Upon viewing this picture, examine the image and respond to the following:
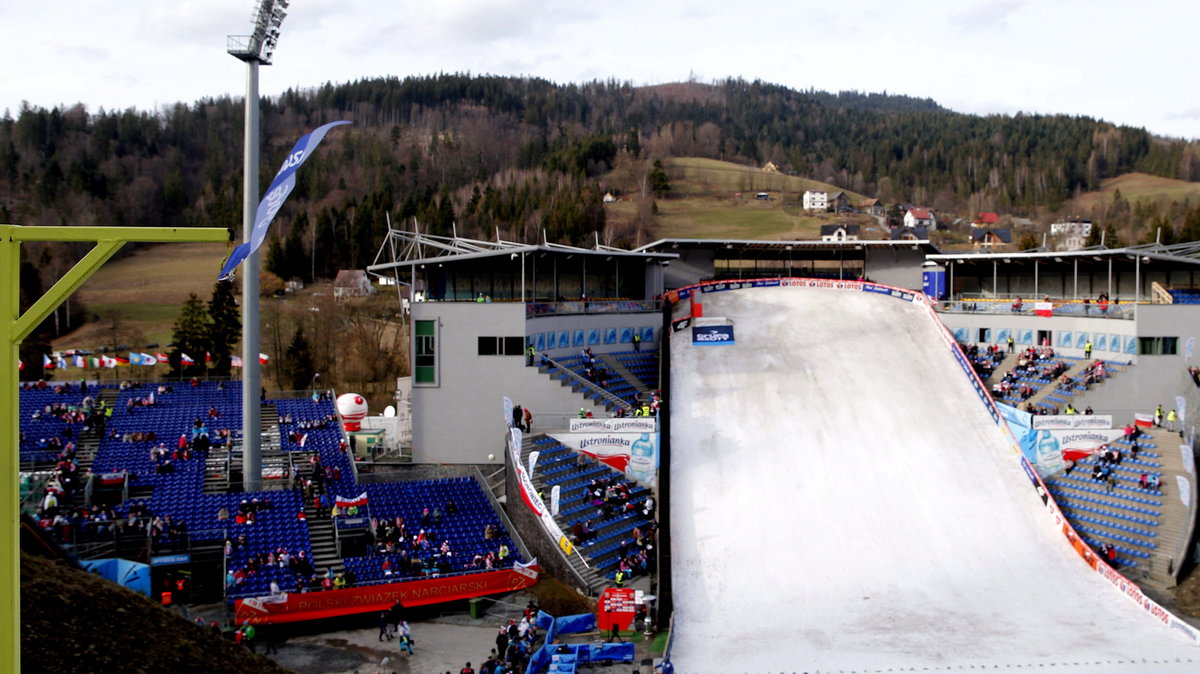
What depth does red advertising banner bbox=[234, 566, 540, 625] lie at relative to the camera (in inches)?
788

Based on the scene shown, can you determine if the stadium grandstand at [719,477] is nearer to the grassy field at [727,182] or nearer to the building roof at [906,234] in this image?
the building roof at [906,234]

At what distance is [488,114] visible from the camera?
162 m

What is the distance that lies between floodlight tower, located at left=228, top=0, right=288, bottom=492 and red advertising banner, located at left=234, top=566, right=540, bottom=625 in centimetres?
565

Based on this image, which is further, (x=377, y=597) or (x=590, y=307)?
(x=590, y=307)

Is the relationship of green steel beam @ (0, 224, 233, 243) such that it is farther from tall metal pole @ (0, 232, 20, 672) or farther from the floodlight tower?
the floodlight tower

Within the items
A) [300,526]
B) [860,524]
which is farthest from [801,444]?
[300,526]

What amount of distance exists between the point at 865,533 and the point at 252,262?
16.6m

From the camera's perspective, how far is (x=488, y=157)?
5497 inches

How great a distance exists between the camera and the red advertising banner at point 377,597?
2002cm

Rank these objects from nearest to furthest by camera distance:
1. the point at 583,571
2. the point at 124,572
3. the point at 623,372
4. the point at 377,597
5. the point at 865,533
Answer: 1. the point at 124,572
2. the point at 377,597
3. the point at 583,571
4. the point at 865,533
5. the point at 623,372

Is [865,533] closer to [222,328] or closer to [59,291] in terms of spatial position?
[59,291]

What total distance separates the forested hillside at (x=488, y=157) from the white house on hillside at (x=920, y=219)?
57.6ft

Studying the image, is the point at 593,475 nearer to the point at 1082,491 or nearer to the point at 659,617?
the point at 659,617

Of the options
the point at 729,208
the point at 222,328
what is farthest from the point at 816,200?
the point at 222,328
